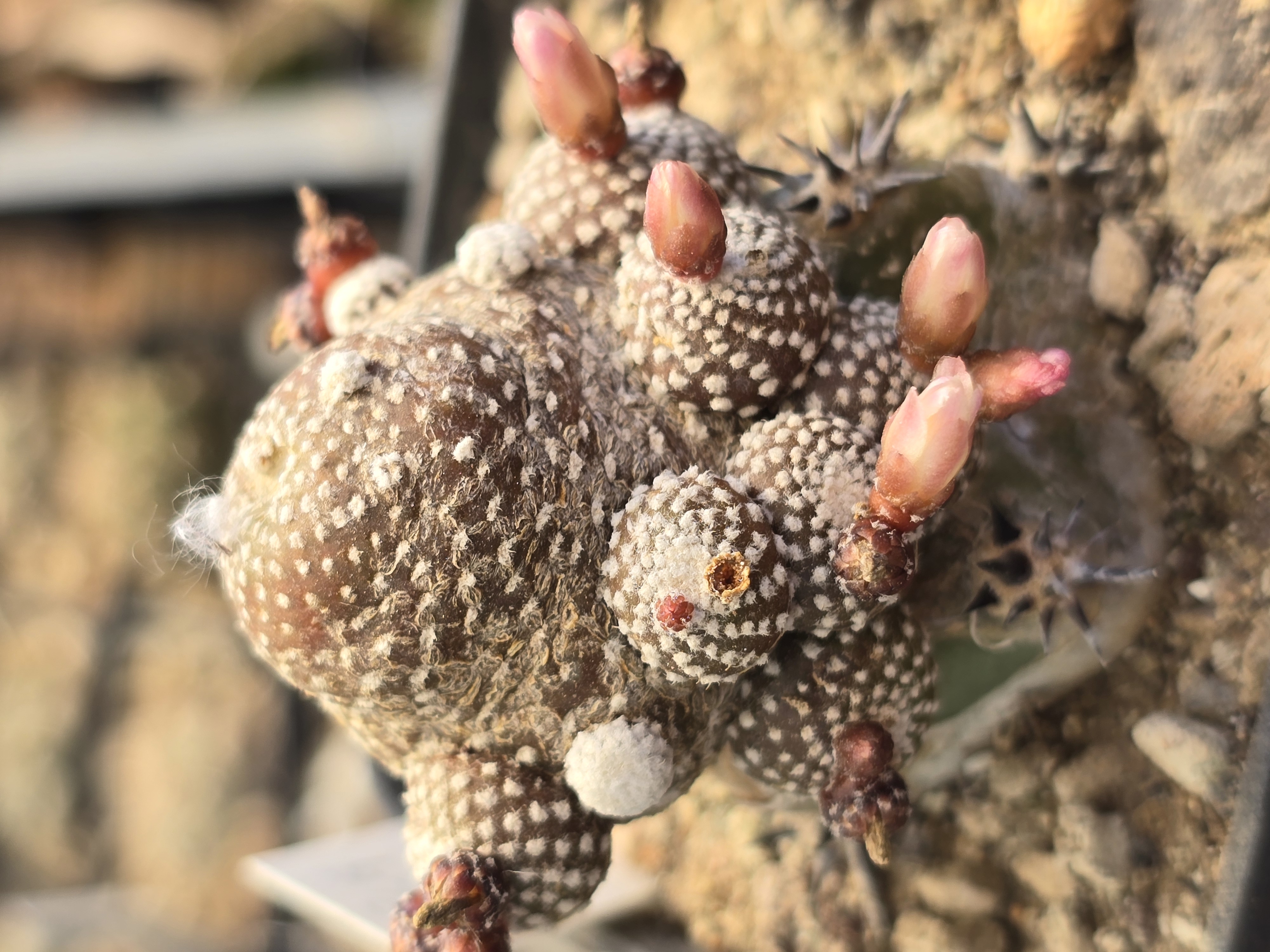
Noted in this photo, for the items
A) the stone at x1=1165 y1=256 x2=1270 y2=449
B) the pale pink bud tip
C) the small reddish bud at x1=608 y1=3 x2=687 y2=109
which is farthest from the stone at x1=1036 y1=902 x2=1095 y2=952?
the small reddish bud at x1=608 y1=3 x2=687 y2=109

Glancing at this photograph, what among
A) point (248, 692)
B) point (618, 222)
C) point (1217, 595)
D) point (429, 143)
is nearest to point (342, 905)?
point (618, 222)

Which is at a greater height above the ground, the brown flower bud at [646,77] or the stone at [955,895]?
the brown flower bud at [646,77]

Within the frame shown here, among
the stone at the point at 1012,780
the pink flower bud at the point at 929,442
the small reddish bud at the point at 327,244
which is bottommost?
the stone at the point at 1012,780

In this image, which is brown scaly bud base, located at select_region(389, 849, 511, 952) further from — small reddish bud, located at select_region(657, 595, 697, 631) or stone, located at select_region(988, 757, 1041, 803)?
stone, located at select_region(988, 757, 1041, 803)

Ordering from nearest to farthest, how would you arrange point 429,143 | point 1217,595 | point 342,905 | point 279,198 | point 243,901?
1. point 1217,595
2. point 342,905
3. point 429,143
4. point 279,198
5. point 243,901

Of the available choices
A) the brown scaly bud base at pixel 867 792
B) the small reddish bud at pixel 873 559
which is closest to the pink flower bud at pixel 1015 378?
the small reddish bud at pixel 873 559

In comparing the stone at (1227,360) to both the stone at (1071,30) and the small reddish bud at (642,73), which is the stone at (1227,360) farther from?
the small reddish bud at (642,73)

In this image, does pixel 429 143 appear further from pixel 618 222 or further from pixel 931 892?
pixel 931 892

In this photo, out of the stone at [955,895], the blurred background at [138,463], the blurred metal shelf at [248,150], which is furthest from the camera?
the blurred background at [138,463]
